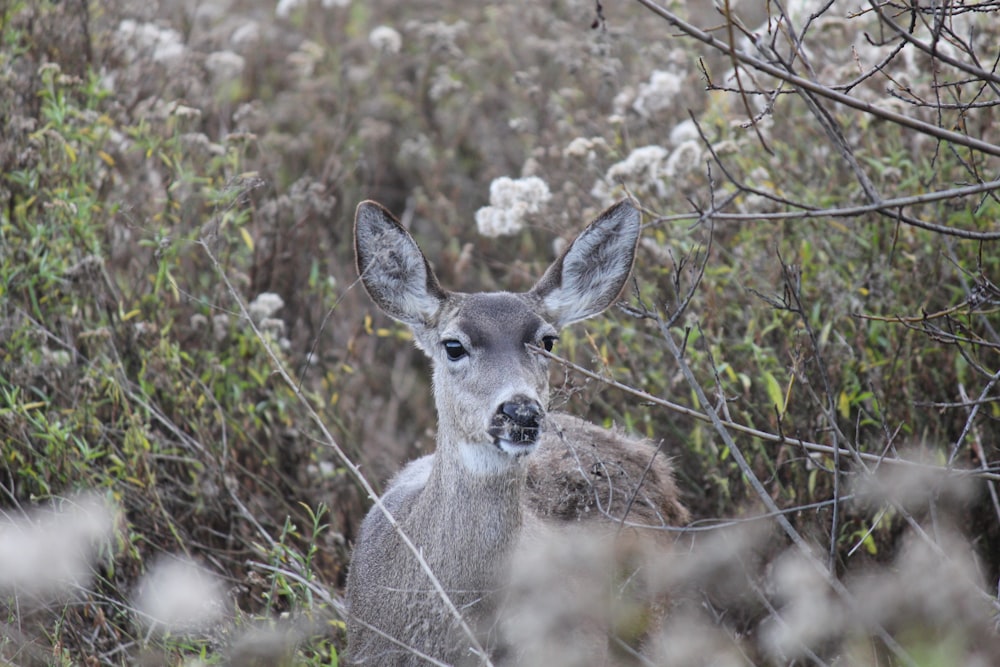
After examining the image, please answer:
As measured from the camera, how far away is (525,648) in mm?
3703

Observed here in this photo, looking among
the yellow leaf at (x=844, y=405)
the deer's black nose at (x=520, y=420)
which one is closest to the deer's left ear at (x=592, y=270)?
the deer's black nose at (x=520, y=420)

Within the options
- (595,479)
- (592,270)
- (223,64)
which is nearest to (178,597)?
(595,479)

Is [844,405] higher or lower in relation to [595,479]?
lower

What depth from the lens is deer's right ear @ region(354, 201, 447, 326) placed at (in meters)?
4.61

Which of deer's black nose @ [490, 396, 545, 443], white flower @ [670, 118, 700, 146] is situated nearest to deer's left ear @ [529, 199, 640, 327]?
deer's black nose @ [490, 396, 545, 443]

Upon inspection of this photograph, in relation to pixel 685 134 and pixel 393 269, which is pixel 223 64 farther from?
pixel 393 269

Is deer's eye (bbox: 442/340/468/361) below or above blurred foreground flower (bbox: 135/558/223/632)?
above

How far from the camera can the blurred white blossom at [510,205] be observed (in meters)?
5.79

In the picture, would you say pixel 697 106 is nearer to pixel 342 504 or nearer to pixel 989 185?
pixel 342 504

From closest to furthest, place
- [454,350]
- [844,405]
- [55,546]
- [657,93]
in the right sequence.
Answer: [55,546] < [454,350] < [844,405] < [657,93]

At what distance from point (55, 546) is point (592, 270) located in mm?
2355

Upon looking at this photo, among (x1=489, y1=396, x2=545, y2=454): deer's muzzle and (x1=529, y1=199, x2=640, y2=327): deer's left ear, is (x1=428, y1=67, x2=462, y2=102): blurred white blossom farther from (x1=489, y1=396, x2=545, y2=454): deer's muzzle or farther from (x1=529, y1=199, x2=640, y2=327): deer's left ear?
(x1=489, y1=396, x2=545, y2=454): deer's muzzle

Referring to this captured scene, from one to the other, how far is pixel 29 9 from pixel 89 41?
36 centimetres

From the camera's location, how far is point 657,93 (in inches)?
265
